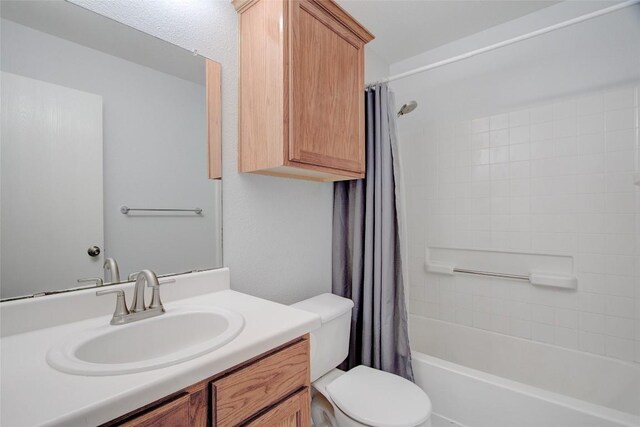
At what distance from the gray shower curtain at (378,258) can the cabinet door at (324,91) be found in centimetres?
20

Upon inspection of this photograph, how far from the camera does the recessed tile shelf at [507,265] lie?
1813mm

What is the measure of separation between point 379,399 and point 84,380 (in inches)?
42.6

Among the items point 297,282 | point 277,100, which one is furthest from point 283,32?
point 297,282

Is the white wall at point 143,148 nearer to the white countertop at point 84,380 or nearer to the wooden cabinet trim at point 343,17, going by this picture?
the white countertop at point 84,380

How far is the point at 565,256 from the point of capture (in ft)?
5.93

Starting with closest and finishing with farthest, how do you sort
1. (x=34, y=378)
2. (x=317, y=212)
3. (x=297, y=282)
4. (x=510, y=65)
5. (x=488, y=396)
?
(x=34, y=378) < (x=488, y=396) < (x=297, y=282) < (x=317, y=212) < (x=510, y=65)

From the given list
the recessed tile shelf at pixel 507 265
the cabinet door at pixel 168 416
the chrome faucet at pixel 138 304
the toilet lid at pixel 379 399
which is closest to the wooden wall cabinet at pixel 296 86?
the chrome faucet at pixel 138 304

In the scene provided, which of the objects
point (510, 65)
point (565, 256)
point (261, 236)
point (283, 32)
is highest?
point (510, 65)

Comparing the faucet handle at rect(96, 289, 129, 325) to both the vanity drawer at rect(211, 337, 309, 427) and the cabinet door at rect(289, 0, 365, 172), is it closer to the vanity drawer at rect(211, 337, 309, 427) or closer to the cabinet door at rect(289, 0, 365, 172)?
the vanity drawer at rect(211, 337, 309, 427)

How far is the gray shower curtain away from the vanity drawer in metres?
0.85

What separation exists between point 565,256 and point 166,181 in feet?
7.54

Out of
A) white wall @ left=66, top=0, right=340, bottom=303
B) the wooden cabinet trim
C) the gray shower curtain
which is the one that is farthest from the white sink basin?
the wooden cabinet trim

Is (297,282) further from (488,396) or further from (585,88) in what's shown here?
(585,88)

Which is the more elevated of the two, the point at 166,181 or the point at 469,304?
the point at 166,181
